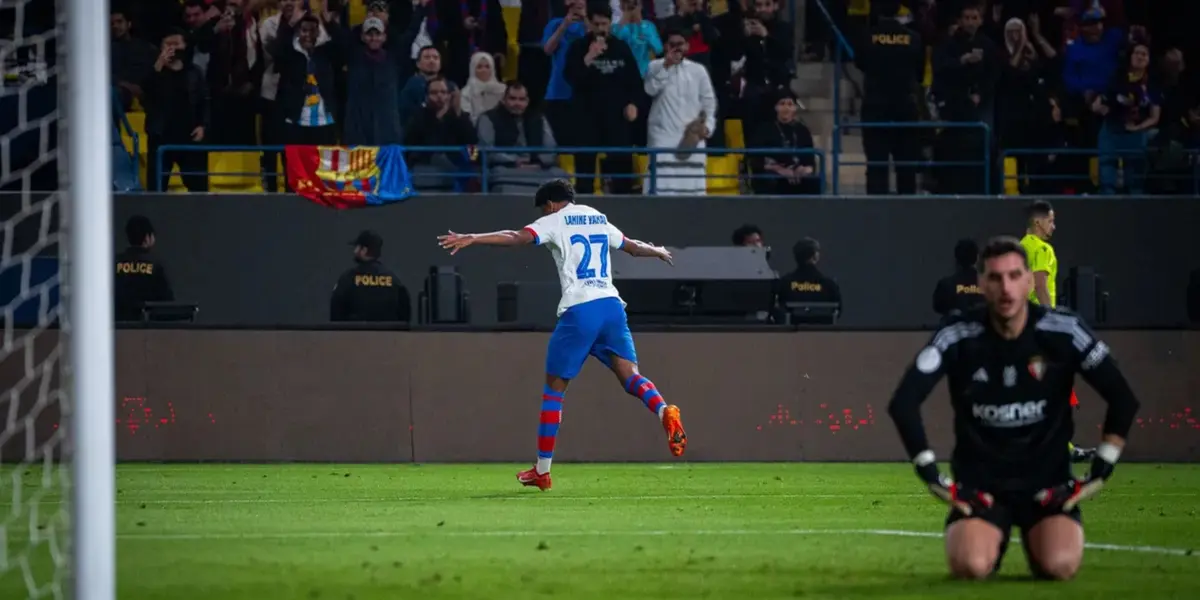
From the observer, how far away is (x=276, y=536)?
9383 millimetres

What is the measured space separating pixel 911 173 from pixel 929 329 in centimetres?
380

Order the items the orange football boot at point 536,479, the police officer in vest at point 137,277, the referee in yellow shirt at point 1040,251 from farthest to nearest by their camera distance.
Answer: the police officer in vest at point 137,277 < the referee in yellow shirt at point 1040,251 < the orange football boot at point 536,479

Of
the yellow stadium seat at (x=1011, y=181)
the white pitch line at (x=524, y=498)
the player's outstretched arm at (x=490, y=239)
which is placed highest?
the yellow stadium seat at (x=1011, y=181)

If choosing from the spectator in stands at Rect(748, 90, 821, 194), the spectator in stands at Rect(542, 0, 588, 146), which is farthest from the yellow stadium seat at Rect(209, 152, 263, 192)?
the spectator in stands at Rect(748, 90, 821, 194)

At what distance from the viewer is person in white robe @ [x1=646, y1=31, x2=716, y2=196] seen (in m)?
19.8

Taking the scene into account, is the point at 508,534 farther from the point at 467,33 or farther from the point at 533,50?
the point at 467,33

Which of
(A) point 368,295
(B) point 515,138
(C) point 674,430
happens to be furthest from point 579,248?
(B) point 515,138

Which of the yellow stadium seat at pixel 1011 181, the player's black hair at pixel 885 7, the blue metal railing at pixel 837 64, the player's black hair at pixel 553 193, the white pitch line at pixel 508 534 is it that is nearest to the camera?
the white pitch line at pixel 508 534

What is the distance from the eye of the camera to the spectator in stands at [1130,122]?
20.6 metres

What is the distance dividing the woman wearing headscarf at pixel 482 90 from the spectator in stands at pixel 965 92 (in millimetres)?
4720

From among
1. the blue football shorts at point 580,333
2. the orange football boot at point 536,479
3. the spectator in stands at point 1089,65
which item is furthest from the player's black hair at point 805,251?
the orange football boot at point 536,479

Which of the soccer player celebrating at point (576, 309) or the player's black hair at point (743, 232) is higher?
the player's black hair at point (743, 232)

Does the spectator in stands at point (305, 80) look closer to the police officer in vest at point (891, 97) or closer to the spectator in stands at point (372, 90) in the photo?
the spectator in stands at point (372, 90)

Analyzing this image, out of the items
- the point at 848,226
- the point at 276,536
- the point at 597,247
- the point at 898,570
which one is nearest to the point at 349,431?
the point at 597,247
